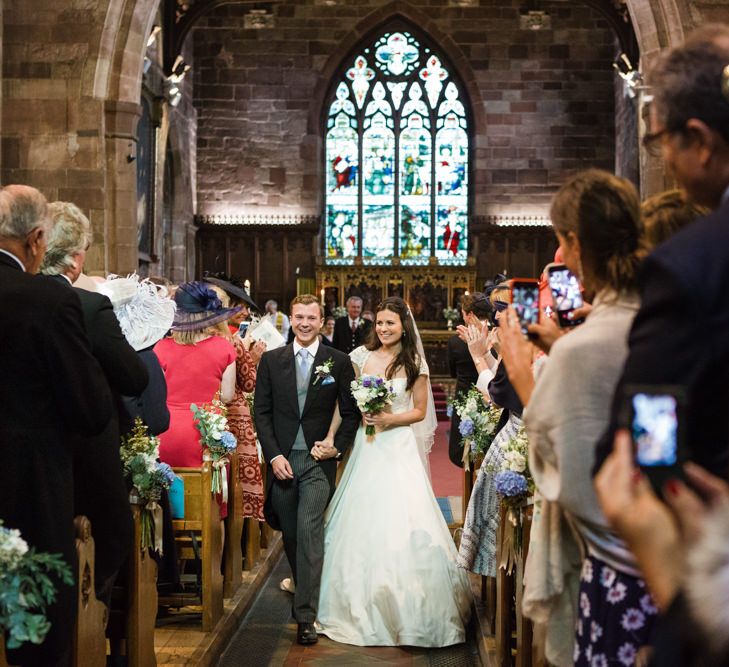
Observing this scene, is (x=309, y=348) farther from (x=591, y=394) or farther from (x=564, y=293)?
(x=591, y=394)

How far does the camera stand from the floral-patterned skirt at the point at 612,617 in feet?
6.24

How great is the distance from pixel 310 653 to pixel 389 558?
2.02 ft

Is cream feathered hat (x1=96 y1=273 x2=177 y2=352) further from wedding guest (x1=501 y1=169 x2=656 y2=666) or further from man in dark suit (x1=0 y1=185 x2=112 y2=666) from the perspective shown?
wedding guest (x1=501 y1=169 x2=656 y2=666)

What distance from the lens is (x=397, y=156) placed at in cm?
1980

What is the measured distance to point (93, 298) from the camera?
3191mm

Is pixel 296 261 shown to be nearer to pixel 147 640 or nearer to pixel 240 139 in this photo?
pixel 240 139

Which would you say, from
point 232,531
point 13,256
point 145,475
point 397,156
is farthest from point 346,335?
point 13,256

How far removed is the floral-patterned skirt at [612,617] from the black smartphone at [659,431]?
0.80 m

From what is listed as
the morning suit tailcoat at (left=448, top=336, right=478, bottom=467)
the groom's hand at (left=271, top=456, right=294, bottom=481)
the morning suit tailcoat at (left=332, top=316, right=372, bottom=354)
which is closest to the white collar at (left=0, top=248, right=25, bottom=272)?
the groom's hand at (left=271, top=456, right=294, bottom=481)

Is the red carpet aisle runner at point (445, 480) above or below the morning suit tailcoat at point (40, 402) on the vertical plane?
below

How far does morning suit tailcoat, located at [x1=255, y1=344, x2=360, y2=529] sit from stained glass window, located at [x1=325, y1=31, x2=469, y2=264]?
14437mm

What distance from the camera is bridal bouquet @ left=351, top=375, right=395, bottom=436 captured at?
208 inches

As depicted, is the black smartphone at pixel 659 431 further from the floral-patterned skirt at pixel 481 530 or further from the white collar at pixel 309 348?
the white collar at pixel 309 348

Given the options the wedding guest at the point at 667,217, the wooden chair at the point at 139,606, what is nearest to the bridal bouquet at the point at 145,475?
the wooden chair at the point at 139,606
